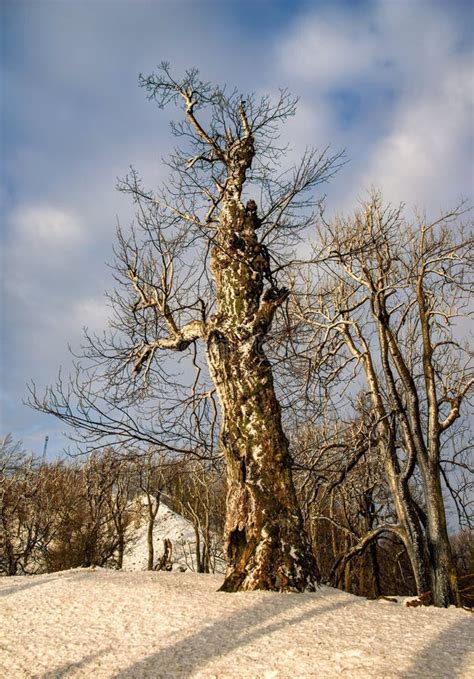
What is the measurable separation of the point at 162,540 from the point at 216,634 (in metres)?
23.6

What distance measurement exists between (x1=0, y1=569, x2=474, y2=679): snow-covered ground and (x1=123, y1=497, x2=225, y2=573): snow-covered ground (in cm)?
1876

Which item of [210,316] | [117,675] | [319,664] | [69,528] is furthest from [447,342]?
[69,528]

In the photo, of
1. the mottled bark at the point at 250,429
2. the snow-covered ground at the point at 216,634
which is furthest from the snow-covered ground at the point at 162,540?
the snow-covered ground at the point at 216,634

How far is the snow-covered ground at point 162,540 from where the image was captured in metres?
22.3

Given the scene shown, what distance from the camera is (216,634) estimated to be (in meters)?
3.18

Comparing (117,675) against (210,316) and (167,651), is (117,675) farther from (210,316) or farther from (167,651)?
(210,316)

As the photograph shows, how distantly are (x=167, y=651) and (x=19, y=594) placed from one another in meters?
2.22

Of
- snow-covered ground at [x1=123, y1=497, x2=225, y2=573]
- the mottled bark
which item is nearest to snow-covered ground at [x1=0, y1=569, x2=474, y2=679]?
the mottled bark

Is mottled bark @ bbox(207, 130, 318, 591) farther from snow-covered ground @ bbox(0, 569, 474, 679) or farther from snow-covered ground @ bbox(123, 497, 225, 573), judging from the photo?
snow-covered ground @ bbox(123, 497, 225, 573)

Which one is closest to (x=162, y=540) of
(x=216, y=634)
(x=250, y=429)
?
(x=250, y=429)

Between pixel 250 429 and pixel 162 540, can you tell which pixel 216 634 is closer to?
pixel 250 429

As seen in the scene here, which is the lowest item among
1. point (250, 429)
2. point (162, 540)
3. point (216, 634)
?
point (216, 634)

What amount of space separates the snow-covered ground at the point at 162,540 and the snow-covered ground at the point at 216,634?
61.5 feet

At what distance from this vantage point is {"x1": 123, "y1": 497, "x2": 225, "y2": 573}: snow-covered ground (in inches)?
878
